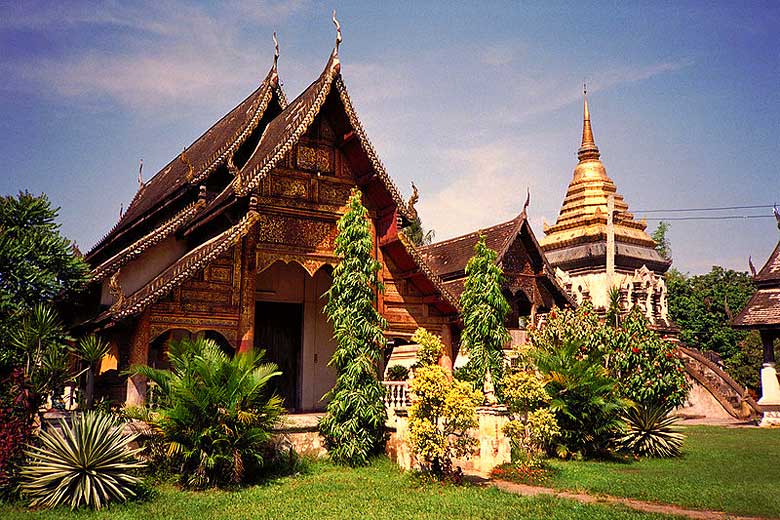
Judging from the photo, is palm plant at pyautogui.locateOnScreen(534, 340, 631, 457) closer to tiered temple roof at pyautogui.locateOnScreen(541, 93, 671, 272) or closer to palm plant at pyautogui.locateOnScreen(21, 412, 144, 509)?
palm plant at pyautogui.locateOnScreen(21, 412, 144, 509)

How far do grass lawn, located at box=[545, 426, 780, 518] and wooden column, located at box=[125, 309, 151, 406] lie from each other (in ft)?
22.7

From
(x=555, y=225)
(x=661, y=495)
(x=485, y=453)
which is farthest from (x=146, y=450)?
(x=555, y=225)

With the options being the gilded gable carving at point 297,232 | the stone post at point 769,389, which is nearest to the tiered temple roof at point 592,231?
the stone post at point 769,389

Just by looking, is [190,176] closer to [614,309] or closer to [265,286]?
[265,286]

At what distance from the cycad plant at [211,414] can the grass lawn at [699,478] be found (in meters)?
4.68

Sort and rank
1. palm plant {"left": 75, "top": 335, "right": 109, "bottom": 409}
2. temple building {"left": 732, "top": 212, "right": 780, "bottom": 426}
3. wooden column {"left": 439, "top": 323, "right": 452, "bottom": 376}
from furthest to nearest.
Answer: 1. temple building {"left": 732, "top": 212, "right": 780, "bottom": 426}
2. wooden column {"left": 439, "top": 323, "right": 452, "bottom": 376}
3. palm plant {"left": 75, "top": 335, "right": 109, "bottom": 409}

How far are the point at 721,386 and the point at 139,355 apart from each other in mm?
21727

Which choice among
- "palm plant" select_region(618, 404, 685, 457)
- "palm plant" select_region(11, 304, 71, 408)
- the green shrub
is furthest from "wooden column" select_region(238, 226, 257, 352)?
"palm plant" select_region(618, 404, 685, 457)

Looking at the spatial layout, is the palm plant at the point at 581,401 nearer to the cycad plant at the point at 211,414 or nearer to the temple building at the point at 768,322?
the cycad plant at the point at 211,414

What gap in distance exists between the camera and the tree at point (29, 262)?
10078 mm

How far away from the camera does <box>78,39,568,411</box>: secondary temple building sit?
39.9ft

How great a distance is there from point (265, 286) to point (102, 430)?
7.39 meters

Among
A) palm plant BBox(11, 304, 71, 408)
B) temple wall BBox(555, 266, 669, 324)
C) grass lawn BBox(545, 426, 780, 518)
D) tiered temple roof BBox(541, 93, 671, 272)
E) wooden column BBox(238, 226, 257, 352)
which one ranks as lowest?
grass lawn BBox(545, 426, 780, 518)

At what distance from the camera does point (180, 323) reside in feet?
39.9
